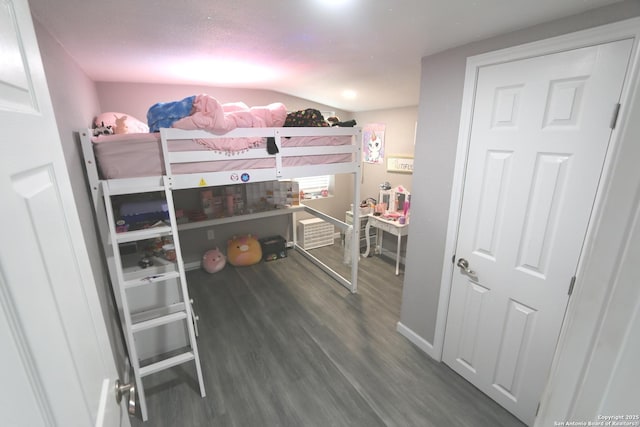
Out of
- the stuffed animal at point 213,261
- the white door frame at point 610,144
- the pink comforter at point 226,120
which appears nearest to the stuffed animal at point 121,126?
the pink comforter at point 226,120

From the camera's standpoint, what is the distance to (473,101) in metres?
1.71

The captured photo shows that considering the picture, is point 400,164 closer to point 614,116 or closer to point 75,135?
point 614,116

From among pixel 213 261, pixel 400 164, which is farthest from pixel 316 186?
pixel 213 261

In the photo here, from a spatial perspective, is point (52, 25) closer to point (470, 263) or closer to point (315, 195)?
point (470, 263)

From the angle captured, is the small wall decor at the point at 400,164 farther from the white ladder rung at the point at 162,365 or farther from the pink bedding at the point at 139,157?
the white ladder rung at the point at 162,365

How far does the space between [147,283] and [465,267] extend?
7.14 feet

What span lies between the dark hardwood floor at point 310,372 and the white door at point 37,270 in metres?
1.43

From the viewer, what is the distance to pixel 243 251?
388cm

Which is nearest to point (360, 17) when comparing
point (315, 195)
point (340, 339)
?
point (340, 339)

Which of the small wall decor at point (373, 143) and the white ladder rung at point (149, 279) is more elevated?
the small wall decor at point (373, 143)

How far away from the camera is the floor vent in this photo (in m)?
4.37

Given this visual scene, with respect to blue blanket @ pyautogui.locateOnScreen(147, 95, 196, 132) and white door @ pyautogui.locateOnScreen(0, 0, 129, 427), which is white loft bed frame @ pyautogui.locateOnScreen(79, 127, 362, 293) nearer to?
blue blanket @ pyautogui.locateOnScreen(147, 95, 196, 132)

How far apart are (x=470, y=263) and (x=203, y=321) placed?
2462mm

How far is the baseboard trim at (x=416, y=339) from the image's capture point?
2284 mm
